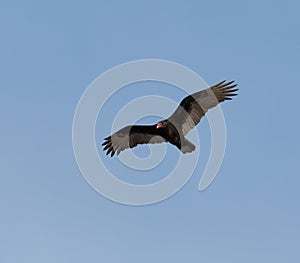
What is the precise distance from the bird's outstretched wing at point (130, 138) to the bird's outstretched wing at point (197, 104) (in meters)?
1.04

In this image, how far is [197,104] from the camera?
21.1 metres

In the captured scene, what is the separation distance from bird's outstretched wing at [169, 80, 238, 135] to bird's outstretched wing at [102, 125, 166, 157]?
104 cm

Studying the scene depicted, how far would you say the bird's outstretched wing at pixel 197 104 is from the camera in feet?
68.6

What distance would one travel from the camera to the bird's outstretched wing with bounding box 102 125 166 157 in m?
22.0

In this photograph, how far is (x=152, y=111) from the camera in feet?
67.5

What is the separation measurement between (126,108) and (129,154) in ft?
9.60

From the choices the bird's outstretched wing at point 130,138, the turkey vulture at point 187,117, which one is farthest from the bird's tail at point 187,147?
the bird's outstretched wing at point 130,138

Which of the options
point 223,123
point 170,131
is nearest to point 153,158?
point 170,131

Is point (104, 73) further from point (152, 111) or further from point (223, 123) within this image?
point (223, 123)

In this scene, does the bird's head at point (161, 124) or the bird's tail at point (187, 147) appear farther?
the bird's head at point (161, 124)

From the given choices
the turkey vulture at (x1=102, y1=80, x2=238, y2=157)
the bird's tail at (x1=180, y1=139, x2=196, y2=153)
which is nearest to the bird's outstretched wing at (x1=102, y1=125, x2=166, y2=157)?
the turkey vulture at (x1=102, y1=80, x2=238, y2=157)

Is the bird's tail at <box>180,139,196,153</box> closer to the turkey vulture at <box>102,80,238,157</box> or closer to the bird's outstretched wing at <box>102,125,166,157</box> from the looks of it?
the turkey vulture at <box>102,80,238,157</box>

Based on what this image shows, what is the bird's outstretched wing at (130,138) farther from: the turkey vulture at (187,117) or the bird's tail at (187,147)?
the bird's tail at (187,147)

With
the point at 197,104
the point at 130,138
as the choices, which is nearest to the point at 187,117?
the point at 197,104
